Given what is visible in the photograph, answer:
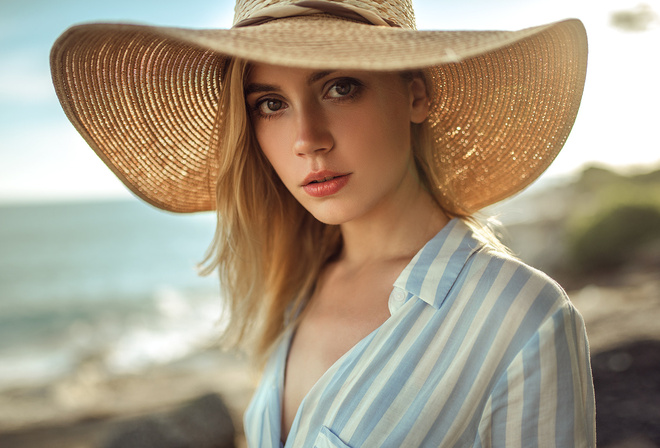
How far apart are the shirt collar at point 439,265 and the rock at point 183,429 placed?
3204 millimetres

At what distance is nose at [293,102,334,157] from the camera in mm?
1382

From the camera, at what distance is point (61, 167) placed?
43.2 meters

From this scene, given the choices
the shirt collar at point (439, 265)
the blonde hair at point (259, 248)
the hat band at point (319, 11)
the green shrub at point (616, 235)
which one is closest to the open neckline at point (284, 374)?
the shirt collar at point (439, 265)

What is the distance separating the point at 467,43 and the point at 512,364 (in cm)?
71

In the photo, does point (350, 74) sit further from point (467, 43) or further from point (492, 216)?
Result: point (492, 216)

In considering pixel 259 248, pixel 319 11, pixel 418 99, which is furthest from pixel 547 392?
pixel 259 248

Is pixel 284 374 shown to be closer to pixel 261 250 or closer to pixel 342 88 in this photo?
pixel 261 250

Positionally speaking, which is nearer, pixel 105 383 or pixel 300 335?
pixel 300 335

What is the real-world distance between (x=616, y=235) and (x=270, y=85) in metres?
11.0

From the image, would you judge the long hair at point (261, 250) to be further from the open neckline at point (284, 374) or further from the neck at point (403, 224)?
the neck at point (403, 224)

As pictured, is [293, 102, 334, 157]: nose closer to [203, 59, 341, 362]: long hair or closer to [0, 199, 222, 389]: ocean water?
[203, 59, 341, 362]: long hair

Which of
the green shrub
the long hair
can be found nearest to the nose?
the long hair

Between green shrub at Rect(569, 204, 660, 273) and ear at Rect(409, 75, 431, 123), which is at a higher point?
ear at Rect(409, 75, 431, 123)

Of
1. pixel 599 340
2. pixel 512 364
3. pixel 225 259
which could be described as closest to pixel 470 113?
pixel 512 364
